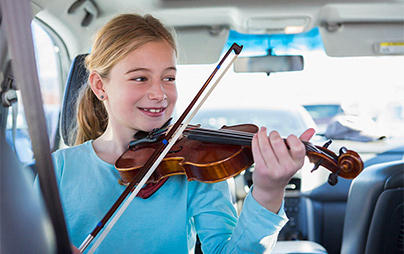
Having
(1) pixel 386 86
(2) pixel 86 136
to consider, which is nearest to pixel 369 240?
(2) pixel 86 136

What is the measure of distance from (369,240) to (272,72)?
3.29 ft

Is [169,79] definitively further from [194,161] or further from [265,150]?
[265,150]

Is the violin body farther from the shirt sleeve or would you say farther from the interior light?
the interior light

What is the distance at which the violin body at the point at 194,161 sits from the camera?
3.04 ft

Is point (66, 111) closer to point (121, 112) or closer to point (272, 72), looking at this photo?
point (121, 112)

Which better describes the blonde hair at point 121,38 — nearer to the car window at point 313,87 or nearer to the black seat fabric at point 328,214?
the car window at point 313,87

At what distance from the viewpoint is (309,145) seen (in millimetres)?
900

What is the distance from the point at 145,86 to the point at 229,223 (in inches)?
14.9

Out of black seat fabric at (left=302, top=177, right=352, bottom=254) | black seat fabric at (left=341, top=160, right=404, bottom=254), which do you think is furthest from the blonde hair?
black seat fabric at (left=302, top=177, right=352, bottom=254)

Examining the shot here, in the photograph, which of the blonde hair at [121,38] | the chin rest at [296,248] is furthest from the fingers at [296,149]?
the chin rest at [296,248]

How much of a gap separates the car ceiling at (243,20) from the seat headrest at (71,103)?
0.26 metres

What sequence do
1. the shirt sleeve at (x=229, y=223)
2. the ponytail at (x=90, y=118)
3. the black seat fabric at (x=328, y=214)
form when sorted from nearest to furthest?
1. the shirt sleeve at (x=229, y=223)
2. the ponytail at (x=90, y=118)
3. the black seat fabric at (x=328, y=214)

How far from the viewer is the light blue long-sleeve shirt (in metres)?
0.92

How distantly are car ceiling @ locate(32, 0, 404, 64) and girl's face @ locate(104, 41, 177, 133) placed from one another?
2.18ft
